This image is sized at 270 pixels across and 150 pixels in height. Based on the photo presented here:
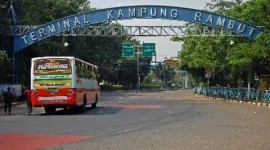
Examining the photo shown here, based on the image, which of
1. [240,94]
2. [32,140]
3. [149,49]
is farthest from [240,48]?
[32,140]

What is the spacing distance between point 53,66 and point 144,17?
16.3m

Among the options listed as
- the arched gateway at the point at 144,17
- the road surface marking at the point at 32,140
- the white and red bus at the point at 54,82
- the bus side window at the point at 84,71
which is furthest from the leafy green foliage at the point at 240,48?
the road surface marking at the point at 32,140

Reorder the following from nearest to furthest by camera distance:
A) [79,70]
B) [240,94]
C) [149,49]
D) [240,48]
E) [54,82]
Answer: [54,82] < [79,70] < [240,48] < [240,94] < [149,49]

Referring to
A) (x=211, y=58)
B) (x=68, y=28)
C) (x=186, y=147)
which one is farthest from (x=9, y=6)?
(x=186, y=147)

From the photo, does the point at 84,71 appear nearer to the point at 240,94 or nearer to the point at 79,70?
the point at 79,70

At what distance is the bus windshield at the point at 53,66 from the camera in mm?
24688

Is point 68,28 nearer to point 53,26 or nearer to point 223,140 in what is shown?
point 53,26

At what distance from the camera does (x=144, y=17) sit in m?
39.6

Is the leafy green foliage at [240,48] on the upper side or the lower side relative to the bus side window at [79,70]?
upper

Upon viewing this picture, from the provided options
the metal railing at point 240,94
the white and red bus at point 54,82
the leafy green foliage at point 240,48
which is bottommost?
the metal railing at point 240,94

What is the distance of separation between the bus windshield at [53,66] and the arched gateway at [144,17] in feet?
51.2

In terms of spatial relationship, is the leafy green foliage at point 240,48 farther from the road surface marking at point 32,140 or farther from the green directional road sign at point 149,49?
the road surface marking at point 32,140

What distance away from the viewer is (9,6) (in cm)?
4231

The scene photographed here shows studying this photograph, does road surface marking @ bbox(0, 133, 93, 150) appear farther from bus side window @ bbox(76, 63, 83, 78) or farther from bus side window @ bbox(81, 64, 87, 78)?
bus side window @ bbox(81, 64, 87, 78)
